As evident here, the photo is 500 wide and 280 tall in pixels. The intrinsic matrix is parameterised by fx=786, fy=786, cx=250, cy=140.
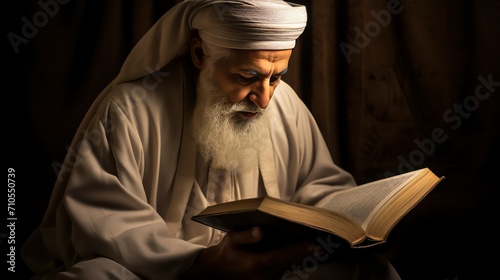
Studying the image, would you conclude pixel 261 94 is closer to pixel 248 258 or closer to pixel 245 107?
pixel 245 107

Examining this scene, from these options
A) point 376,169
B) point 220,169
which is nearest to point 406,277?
point 376,169

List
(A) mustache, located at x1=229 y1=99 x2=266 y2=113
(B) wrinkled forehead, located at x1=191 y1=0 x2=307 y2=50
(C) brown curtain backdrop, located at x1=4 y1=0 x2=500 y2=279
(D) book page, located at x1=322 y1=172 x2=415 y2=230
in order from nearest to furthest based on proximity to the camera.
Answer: (D) book page, located at x1=322 y1=172 x2=415 y2=230, (B) wrinkled forehead, located at x1=191 y1=0 x2=307 y2=50, (A) mustache, located at x1=229 y1=99 x2=266 y2=113, (C) brown curtain backdrop, located at x1=4 y1=0 x2=500 y2=279

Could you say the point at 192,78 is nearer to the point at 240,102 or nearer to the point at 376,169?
the point at 240,102

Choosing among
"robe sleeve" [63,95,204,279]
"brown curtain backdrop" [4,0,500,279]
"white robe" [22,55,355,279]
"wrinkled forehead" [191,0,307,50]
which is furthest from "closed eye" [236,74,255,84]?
"brown curtain backdrop" [4,0,500,279]

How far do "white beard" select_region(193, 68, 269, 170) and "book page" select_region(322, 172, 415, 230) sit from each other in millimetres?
383

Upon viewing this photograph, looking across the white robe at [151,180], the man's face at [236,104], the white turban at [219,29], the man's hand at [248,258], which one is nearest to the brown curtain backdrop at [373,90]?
the white robe at [151,180]

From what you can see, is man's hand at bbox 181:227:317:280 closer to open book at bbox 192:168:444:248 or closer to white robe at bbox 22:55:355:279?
open book at bbox 192:168:444:248

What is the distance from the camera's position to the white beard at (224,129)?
2.98 meters

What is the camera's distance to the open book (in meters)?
2.34

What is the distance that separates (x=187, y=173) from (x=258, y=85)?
443 millimetres

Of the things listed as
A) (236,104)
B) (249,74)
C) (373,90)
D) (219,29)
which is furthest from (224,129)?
(373,90)

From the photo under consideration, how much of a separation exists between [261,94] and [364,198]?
21.7 inches

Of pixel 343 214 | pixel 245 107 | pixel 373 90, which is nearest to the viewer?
pixel 343 214

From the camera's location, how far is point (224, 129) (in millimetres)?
3016
